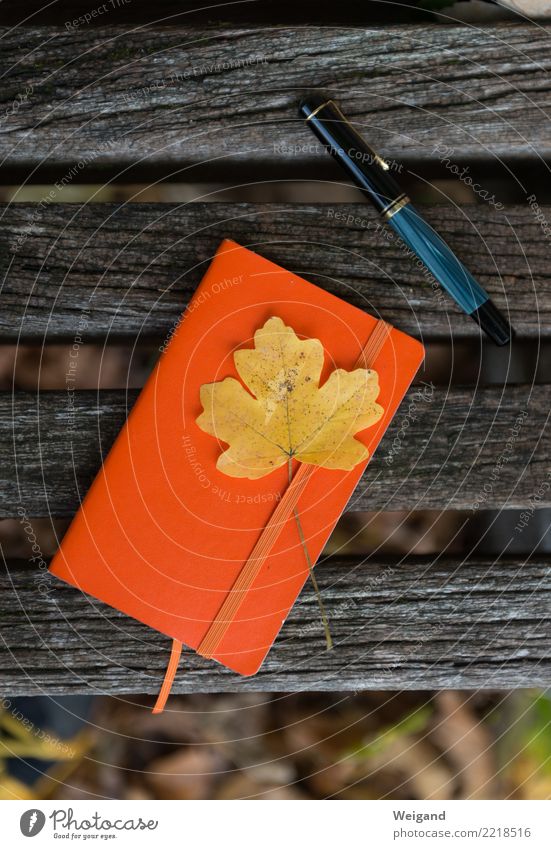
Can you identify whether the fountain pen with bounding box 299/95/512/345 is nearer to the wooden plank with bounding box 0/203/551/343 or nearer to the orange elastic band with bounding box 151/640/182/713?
the wooden plank with bounding box 0/203/551/343

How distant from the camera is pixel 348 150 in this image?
0.39 meters

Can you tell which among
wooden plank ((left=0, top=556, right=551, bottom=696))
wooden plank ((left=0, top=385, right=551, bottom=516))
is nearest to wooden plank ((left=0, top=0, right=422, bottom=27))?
wooden plank ((left=0, top=385, right=551, bottom=516))

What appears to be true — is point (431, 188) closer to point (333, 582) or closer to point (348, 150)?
point (348, 150)

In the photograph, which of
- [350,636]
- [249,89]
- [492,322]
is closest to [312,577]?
[350,636]

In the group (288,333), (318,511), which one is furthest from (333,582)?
(288,333)

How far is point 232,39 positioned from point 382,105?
103 mm

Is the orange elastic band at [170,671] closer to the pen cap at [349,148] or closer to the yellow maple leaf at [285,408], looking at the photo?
the yellow maple leaf at [285,408]

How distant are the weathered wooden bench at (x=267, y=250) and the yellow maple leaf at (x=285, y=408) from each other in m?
0.03

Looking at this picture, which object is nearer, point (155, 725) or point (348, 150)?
point (348, 150)

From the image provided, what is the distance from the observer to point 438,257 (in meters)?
0.40

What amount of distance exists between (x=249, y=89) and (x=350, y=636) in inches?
14.3

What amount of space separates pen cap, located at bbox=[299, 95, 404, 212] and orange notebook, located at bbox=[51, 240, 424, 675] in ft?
0.24

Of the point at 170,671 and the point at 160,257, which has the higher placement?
the point at 160,257
